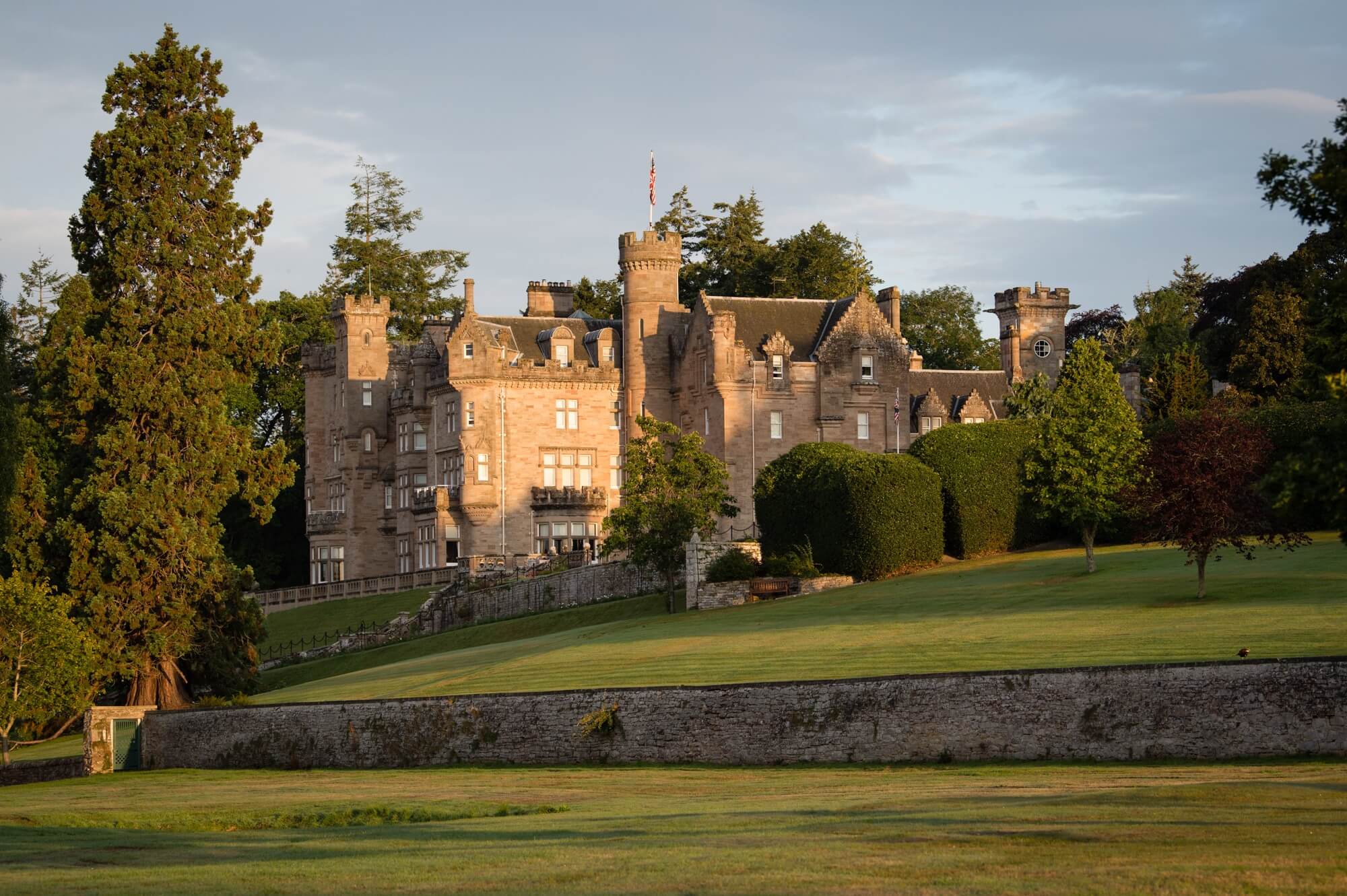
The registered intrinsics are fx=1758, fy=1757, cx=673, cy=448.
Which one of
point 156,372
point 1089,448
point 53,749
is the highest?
point 156,372

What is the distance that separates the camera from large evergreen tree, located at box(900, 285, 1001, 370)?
343ft

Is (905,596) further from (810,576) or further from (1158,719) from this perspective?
(1158,719)

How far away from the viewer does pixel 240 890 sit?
16.9 m

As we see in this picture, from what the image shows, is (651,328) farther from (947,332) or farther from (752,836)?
(752,836)

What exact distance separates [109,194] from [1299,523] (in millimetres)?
35922

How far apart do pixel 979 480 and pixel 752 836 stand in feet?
136

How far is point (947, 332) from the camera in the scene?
106m

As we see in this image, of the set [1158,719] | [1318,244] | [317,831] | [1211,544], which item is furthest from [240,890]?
[1318,244]

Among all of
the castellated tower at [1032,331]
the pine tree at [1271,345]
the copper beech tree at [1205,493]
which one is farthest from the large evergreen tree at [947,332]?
the copper beech tree at [1205,493]

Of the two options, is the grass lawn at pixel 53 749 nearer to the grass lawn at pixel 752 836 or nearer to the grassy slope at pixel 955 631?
the grassy slope at pixel 955 631

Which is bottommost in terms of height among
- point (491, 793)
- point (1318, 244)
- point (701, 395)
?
point (491, 793)

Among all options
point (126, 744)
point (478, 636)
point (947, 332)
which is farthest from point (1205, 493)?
point (947, 332)

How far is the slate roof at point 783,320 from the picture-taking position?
74812 millimetres

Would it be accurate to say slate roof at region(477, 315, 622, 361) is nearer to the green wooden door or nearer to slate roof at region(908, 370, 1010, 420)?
slate roof at region(908, 370, 1010, 420)
